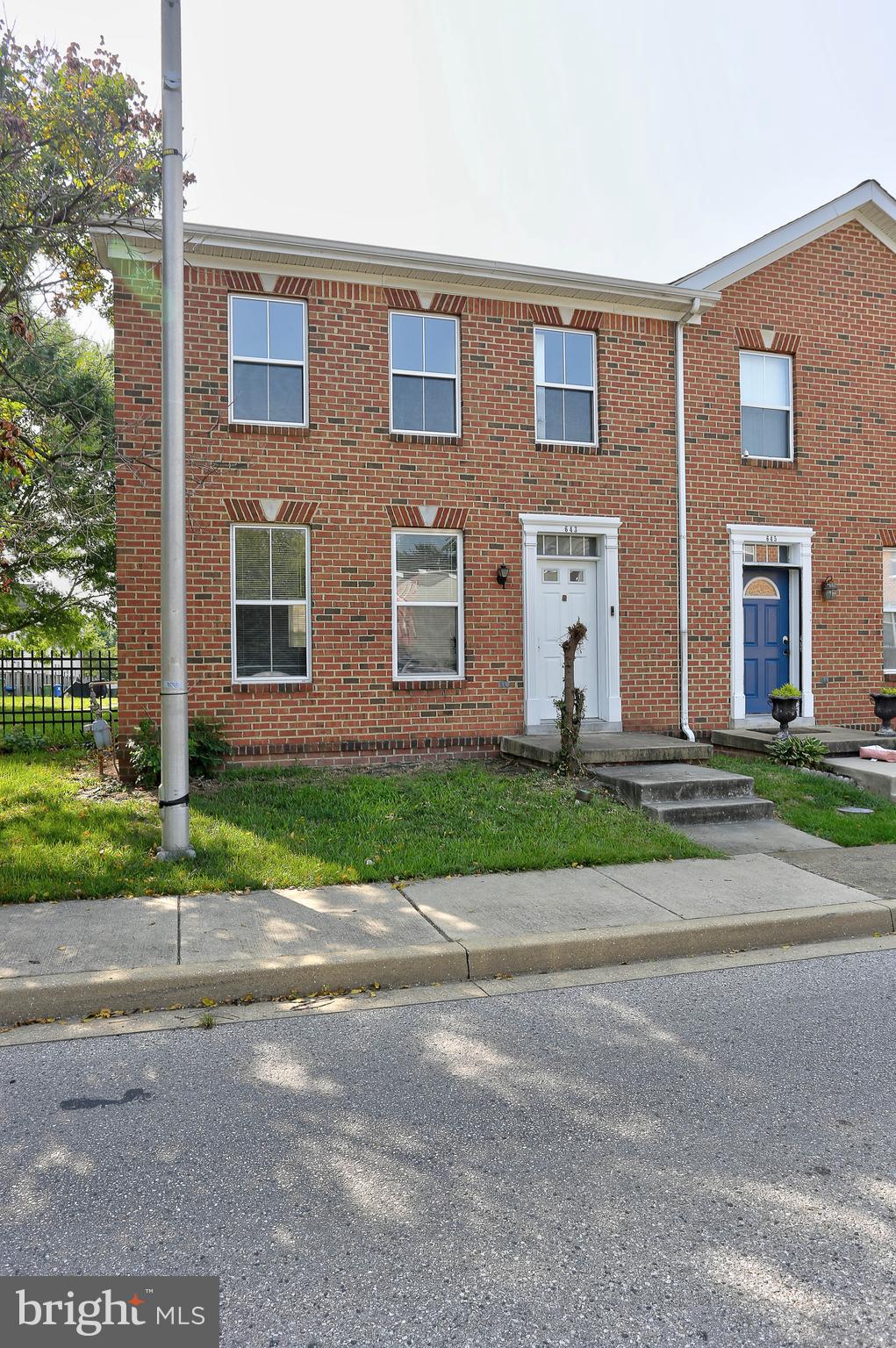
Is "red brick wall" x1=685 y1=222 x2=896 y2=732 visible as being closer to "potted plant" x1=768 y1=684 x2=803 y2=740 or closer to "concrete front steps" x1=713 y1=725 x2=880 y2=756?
"concrete front steps" x1=713 y1=725 x2=880 y2=756

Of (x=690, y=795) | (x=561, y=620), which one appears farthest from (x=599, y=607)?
(x=690, y=795)

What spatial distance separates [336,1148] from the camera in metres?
3.24

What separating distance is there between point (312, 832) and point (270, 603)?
12.9 feet

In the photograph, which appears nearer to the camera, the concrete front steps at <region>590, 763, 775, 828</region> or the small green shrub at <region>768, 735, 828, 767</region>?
the concrete front steps at <region>590, 763, 775, 828</region>

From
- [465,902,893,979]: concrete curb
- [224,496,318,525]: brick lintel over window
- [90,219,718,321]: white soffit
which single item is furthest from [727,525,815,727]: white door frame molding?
[465,902,893,979]: concrete curb

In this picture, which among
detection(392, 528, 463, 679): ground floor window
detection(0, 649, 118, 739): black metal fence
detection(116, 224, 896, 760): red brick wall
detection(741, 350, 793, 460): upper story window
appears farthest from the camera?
detection(0, 649, 118, 739): black metal fence

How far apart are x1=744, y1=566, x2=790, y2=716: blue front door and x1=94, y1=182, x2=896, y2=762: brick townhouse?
4cm

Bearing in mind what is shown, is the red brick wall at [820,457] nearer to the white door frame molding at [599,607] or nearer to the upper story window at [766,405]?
the upper story window at [766,405]

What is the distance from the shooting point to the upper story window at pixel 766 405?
1280 cm

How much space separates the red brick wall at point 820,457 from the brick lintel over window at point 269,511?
5346mm

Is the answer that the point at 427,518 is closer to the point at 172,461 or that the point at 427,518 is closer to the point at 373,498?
the point at 373,498

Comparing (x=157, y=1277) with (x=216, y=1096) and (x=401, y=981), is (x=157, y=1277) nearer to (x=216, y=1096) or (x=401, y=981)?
(x=216, y=1096)

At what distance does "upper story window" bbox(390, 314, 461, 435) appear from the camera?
11.3m

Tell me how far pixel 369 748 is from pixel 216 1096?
7.41m
